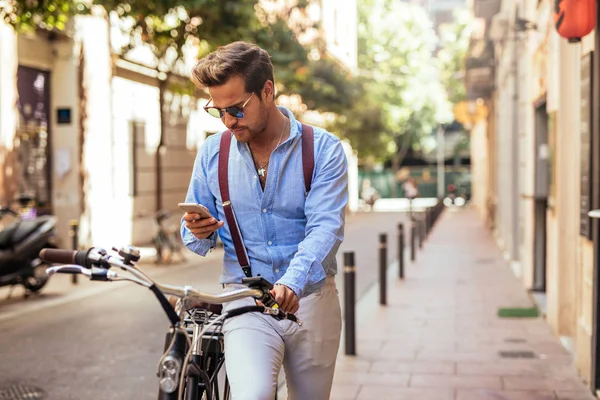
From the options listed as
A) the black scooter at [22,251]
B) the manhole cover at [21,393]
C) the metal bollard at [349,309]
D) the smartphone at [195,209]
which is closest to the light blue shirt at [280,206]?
the smartphone at [195,209]

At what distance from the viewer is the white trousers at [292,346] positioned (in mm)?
2863

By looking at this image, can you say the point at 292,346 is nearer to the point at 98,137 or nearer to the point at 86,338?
the point at 86,338

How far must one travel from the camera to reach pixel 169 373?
248 centimetres

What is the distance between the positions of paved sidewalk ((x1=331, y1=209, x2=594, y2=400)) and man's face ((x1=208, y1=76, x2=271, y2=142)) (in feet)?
11.0

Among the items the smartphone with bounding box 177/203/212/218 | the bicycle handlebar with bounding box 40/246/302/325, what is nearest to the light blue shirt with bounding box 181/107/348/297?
the smartphone with bounding box 177/203/212/218

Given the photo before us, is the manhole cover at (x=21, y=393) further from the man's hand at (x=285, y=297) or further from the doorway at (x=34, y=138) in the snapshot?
the doorway at (x=34, y=138)

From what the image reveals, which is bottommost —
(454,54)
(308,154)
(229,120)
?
(308,154)

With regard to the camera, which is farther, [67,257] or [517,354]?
[517,354]

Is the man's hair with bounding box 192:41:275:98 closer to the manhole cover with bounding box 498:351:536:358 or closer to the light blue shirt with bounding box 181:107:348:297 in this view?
the light blue shirt with bounding box 181:107:348:297

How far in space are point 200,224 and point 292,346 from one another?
0.55 meters

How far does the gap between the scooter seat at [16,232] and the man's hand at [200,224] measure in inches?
319

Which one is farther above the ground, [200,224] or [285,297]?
[200,224]

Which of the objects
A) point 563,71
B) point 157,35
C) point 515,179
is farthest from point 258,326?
point 515,179

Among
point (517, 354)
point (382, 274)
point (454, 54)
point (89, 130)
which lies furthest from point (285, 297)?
point (454, 54)
